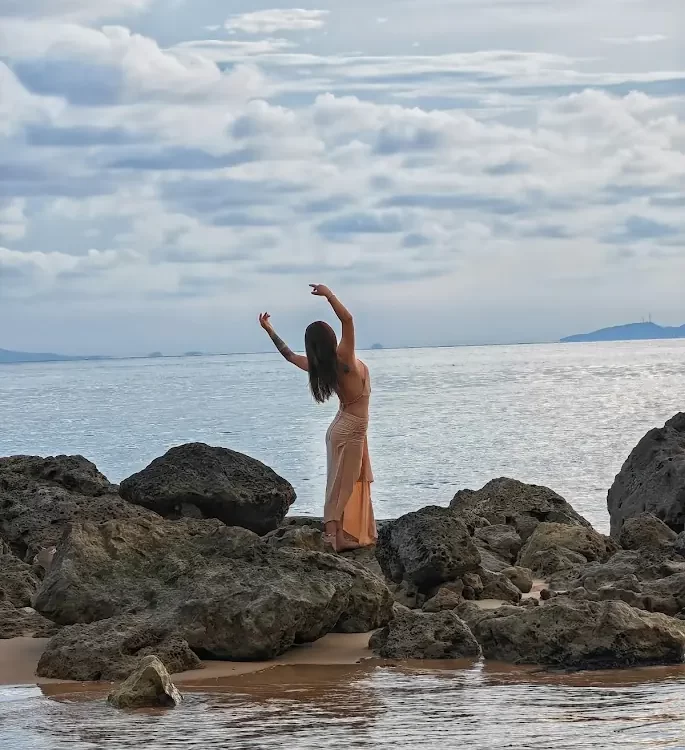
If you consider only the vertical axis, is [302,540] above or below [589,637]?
above

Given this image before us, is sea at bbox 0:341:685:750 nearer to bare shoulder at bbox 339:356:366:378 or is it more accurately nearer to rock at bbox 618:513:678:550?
rock at bbox 618:513:678:550

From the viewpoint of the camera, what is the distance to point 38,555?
→ 10242 mm

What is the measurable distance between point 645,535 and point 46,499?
199 inches

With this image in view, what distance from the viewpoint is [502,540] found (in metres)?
10.8

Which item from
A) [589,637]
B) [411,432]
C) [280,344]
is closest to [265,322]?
[280,344]

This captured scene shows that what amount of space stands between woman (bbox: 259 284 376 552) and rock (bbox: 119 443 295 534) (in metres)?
0.85

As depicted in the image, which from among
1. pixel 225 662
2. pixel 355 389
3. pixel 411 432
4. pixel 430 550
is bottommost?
pixel 411 432

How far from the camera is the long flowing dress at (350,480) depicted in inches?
422

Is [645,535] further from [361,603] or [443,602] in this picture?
[361,603]

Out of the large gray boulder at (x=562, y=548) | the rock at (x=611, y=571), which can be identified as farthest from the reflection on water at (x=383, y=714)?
the large gray boulder at (x=562, y=548)

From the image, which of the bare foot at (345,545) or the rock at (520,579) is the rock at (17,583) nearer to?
the bare foot at (345,545)

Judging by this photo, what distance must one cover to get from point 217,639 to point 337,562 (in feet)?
3.19

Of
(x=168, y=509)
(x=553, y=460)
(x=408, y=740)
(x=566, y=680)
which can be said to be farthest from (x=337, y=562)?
(x=553, y=460)

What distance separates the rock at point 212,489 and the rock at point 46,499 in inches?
12.2
